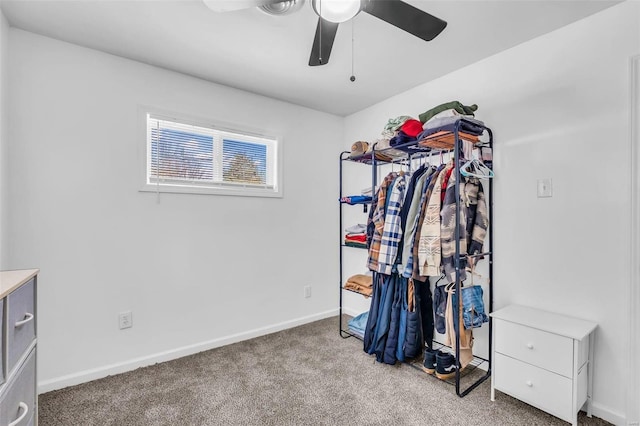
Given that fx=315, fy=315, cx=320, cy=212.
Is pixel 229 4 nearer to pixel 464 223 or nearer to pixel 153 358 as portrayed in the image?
pixel 464 223

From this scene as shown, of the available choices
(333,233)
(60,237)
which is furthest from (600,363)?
(60,237)

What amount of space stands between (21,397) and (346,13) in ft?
6.45

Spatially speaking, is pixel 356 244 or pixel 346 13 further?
pixel 356 244

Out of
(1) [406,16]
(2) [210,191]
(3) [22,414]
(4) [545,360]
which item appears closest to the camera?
(3) [22,414]

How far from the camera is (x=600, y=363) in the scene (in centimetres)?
176

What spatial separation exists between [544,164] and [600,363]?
3.86 ft

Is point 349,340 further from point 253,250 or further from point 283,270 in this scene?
point 253,250

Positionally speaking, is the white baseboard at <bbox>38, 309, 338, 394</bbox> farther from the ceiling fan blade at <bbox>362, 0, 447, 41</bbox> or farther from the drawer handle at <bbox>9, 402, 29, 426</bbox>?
the ceiling fan blade at <bbox>362, 0, 447, 41</bbox>

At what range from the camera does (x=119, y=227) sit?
7.37 ft

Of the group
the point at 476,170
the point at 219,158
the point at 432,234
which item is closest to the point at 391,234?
the point at 432,234

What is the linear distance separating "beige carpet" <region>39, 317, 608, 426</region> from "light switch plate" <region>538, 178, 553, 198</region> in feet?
4.15

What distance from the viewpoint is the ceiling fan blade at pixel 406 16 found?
4.34 ft

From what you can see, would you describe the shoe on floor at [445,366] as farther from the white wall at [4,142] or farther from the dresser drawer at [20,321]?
the white wall at [4,142]

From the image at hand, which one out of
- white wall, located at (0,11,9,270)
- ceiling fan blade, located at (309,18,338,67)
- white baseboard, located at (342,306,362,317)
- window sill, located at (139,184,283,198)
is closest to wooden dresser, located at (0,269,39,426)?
white wall, located at (0,11,9,270)
